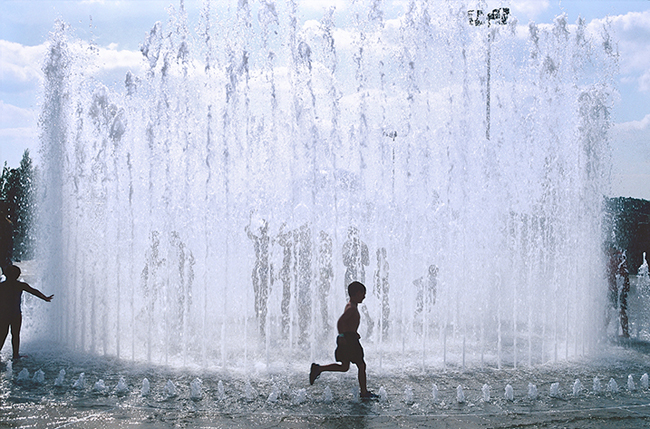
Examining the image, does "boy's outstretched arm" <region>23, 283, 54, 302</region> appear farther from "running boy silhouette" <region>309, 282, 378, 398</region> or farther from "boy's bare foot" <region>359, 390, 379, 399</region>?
"boy's bare foot" <region>359, 390, 379, 399</region>

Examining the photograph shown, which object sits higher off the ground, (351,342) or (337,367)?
(351,342)

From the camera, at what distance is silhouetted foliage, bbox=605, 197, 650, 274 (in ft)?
83.3

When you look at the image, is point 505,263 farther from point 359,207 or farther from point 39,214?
point 39,214

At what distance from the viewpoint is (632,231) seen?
25.8 m

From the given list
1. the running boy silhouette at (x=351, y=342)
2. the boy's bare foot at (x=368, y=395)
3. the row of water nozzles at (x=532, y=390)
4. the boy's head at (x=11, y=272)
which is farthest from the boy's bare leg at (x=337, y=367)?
the boy's head at (x=11, y=272)

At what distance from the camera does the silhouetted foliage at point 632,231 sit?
25.4 m

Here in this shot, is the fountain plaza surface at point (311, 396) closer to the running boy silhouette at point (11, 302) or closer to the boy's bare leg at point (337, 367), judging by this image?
the boy's bare leg at point (337, 367)

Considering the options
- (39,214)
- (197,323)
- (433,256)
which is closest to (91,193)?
(39,214)

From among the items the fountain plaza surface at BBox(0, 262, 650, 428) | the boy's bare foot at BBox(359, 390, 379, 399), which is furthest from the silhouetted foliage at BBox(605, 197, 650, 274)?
the boy's bare foot at BBox(359, 390, 379, 399)

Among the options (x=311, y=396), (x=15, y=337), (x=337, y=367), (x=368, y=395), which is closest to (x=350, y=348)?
(x=337, y=367)

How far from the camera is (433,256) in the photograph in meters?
12.0

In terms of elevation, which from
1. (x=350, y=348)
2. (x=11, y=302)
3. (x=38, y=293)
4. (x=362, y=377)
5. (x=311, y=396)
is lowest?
(x=311, y=396)

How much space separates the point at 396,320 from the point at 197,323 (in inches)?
162

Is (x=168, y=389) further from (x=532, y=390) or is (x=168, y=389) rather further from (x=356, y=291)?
(x=532, y=390)
